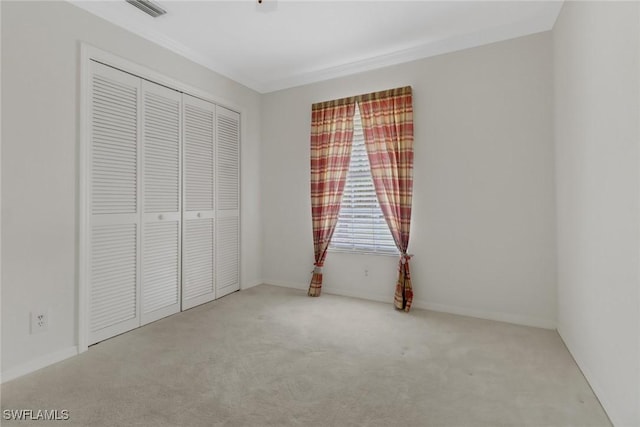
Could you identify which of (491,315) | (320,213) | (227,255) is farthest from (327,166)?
(491,315)

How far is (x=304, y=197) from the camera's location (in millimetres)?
4027

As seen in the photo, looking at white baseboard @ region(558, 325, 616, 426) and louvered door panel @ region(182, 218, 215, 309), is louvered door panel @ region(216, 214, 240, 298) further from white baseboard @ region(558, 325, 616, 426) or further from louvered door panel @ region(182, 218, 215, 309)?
white baseboard @ region(558, 325, 616, 426)

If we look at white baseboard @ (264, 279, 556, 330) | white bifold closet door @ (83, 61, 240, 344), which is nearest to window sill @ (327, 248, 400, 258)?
white baseboard @ (264, 279, 556, 330)

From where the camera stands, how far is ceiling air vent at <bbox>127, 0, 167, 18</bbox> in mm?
2467

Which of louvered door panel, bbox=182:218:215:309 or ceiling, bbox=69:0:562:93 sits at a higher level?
ceiling, bbox=69:0:562:93

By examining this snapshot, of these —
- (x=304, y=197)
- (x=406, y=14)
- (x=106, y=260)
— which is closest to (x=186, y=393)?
(x=106, y=260)

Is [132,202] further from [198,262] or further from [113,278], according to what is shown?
[198,262]

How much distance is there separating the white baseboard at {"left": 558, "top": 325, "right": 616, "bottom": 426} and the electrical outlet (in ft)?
11.2

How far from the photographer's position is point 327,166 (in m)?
3.77

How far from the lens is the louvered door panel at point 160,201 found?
9.46 ft

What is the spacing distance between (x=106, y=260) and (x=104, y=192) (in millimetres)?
559

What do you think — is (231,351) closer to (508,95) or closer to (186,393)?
(186,393)

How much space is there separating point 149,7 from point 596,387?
4086 millimetres

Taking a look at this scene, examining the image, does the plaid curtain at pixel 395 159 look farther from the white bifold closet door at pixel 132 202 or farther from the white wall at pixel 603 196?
the white bifold closet door at pixel 132 202
